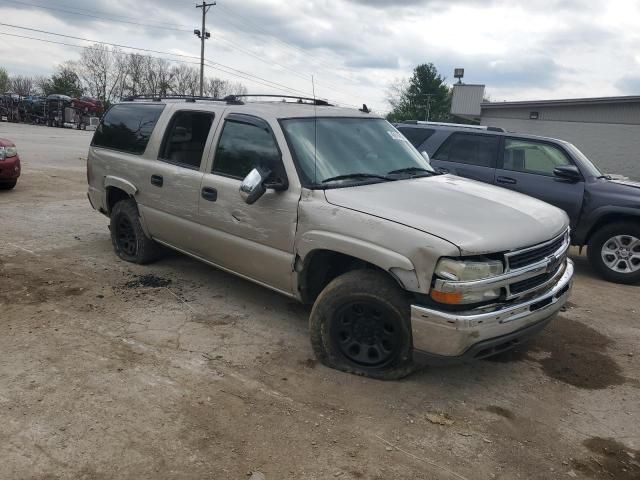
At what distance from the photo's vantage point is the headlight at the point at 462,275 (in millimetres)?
3074

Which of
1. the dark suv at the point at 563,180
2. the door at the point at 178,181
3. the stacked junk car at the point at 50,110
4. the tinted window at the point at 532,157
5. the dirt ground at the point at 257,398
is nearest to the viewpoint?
the dirt ground at the point at 257,398

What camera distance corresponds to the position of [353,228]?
11.5 feet

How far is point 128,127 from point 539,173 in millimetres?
5240

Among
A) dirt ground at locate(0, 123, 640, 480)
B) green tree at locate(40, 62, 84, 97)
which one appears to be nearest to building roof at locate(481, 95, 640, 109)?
dirt ground at locate(0, 123, 640, 480)

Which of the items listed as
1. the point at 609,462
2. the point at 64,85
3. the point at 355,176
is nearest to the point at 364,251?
the point at 355,176

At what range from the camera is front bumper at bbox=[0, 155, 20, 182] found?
31.1ft

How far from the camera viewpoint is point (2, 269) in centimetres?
552

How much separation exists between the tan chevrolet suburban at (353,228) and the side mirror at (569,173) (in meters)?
2.88

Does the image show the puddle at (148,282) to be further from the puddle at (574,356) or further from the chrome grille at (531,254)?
the chrome grille at (531,254)

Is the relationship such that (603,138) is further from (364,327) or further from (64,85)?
(64,85)

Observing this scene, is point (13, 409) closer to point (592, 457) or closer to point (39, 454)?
point (39, 454)

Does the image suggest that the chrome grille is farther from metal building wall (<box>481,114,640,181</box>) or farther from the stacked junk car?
the stacked junk car

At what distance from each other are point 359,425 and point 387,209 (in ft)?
4.44

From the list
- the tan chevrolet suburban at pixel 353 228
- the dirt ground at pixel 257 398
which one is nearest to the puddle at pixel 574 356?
the dirt ground at pixel 257 398
